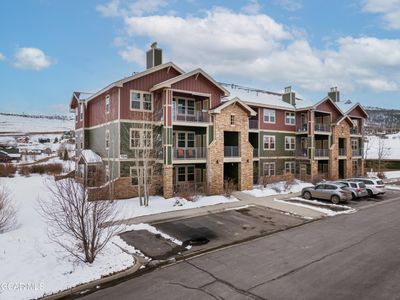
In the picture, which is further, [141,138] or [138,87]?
[138,87]

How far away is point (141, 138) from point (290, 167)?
21511 millimetres

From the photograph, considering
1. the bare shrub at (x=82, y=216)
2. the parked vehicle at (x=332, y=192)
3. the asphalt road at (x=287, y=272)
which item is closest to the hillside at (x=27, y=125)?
the parked vehicle at (x=332, y=192)

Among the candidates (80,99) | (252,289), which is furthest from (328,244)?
(80,99)

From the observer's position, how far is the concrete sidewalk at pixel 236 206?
17.9 metres

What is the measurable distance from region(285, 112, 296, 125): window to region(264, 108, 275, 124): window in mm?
2414

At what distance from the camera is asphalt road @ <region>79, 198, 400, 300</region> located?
27.9 ft

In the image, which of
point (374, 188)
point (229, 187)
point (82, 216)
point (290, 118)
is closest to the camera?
point (82, 216)

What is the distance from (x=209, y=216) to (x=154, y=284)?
9.55 m

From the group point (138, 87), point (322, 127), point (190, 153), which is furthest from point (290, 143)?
point (138, 87)

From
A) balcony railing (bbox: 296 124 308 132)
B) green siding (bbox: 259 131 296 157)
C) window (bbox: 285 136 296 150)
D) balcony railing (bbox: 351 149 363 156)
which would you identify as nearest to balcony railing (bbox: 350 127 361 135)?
balcony railing (bbox: 351 149 363 156)

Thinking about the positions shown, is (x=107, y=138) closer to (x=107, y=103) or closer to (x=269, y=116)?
(x=107, y=103)

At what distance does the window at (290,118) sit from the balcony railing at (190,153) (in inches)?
593

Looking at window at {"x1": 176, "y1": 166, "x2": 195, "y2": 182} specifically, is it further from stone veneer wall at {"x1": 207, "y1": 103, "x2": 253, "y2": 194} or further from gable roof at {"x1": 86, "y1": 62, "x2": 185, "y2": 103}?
gable roof at {"x1": 86, "y1": 62, "x2": 185, "y2": 103}

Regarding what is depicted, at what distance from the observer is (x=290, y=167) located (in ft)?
121
